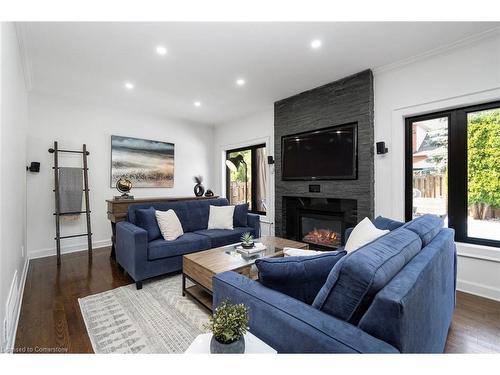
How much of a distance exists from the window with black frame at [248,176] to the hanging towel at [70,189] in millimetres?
2751

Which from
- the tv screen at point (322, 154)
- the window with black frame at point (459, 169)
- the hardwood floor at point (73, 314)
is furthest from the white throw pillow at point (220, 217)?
the window with black frame at point (459, 169)

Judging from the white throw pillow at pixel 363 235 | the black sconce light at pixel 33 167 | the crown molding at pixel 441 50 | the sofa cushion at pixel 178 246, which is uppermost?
the crown molding at pixel 441 50

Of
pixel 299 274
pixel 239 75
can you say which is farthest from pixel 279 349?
pixel 239 75

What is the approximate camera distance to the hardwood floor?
5.62ft

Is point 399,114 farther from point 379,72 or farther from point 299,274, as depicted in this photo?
point 299,274

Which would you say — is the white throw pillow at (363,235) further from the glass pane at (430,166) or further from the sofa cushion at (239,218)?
the sofa cushion at (239,218)

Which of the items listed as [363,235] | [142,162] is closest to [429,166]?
[363,235]

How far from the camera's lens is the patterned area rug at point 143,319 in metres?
1.72

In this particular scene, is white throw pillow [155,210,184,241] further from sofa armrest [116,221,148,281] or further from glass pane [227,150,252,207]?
glass pane [227,150,252,207]

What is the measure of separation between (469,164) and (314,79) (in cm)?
208

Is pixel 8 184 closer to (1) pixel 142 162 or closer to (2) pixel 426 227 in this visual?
(2) pixel 426 227

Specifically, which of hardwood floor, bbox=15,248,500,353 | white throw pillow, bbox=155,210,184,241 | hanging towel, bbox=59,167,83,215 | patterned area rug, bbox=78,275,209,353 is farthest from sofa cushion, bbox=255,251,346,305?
hanging towel, bbox=59,167,83,215

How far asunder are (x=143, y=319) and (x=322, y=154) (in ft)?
9.97

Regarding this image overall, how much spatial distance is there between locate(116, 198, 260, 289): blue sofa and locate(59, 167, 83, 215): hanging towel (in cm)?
137
